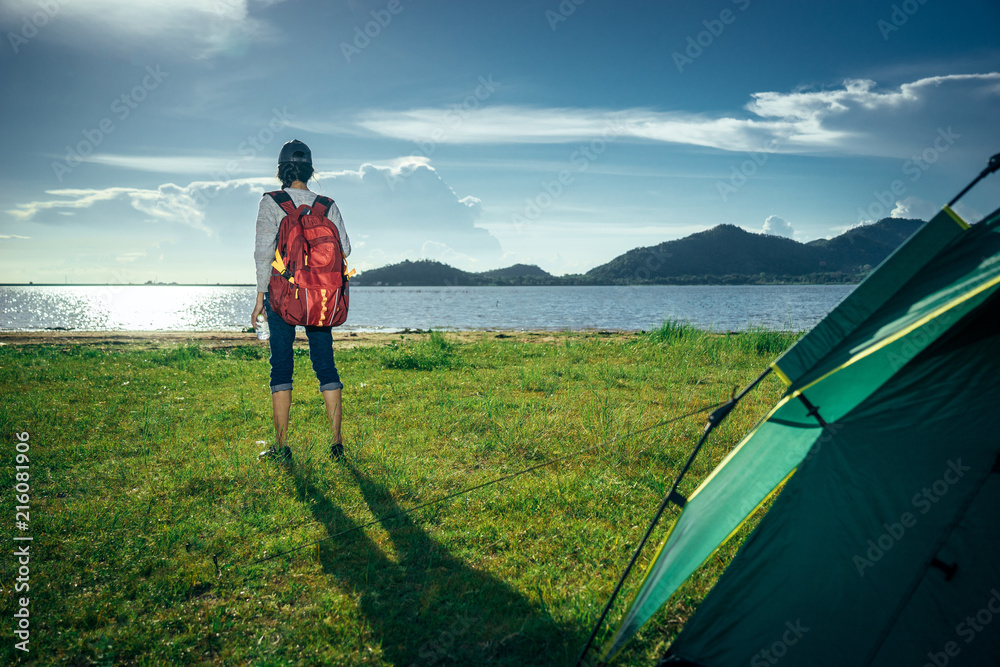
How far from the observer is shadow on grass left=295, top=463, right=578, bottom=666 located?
2.81 m

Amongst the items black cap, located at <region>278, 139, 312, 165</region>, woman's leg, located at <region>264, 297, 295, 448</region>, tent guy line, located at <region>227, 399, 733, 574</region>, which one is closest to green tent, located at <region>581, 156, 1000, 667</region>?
tent guy line, located at <region>227, 399, 733, 574</region>

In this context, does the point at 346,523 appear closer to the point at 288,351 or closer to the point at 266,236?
the point at 288,351

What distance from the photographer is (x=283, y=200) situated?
4719 mm

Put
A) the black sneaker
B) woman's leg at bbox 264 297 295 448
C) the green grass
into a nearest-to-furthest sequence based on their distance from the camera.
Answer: the green grass < woman's leg at bbox 264 297 295 448 < the black sneaker

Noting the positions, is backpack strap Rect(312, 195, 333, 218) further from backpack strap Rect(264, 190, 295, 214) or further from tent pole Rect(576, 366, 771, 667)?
tent pole Rect(576, 366, 771, 667)

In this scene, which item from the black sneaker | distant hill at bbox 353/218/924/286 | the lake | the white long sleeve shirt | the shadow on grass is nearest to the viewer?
the shadow on grass

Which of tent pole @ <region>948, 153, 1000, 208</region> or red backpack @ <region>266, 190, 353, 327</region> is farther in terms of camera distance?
red backpack @ <region>266, 190, 353, 327</region>

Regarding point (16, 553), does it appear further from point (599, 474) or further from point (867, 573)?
point (867, 573)

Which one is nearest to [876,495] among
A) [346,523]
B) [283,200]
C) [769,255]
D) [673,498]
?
[673,498]

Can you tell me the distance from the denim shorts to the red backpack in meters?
0.24

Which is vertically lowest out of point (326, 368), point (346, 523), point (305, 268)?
point (346, 523)

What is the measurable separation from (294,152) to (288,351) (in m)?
1.85

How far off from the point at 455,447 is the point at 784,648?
3.87 meters

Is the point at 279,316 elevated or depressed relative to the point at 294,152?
depressed
